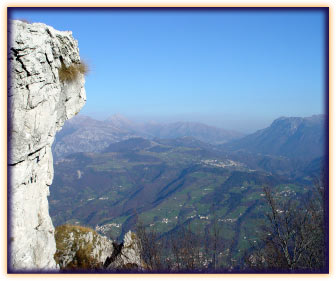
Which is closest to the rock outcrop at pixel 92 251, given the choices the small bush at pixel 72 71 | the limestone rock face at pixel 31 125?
the limestone rock face at pixel 31 125

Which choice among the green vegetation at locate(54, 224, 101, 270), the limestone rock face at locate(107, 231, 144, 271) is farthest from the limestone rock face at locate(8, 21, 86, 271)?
the limestone rock face at locate(107, 231, 144, 271)

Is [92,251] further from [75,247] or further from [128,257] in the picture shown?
[128,257]

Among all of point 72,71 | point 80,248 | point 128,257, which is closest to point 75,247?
point 80,248

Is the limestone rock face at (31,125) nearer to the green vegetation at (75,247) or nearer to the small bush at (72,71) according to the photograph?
the small bush at (72,71)

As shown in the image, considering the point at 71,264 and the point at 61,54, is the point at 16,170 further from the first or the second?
the point at 71,264

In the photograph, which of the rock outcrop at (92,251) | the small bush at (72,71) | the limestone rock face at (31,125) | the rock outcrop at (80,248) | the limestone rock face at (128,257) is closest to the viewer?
the limestone rock face at (31,125)

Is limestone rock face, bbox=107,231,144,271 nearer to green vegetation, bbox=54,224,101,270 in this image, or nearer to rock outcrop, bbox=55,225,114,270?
rock outcrop, bbox=55,225,114,270

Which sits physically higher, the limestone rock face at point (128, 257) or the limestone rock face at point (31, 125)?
the limestone rock face at point (31, 125)

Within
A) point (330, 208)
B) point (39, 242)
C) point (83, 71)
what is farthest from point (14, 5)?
point (330, 208)
